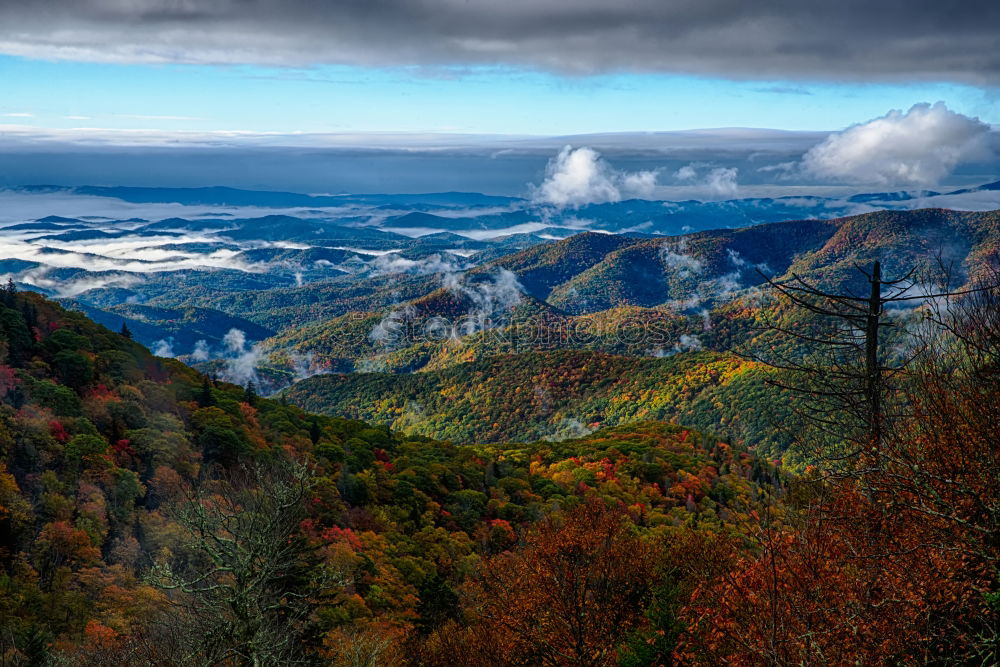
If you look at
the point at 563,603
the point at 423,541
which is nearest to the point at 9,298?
the point at 423,541

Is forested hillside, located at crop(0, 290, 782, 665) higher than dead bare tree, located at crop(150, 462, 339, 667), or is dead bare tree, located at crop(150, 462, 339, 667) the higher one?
dead bare tree, located at crop(150, 462, 339, 667)

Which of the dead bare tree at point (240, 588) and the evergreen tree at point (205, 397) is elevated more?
the dead bare tree at point (240, 588)

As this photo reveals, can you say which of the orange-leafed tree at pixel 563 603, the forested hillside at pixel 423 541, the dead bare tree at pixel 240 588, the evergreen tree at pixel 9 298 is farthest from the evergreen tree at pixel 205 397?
the dead bare tree at pixel 240 588

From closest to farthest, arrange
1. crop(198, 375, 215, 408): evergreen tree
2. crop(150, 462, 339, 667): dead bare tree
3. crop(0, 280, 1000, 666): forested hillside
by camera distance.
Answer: crop(0, 280, 1000, 666): forested hillside → crop(150, 462, 339, 667): dead bare tree → crop(198, 375, 215, 408): evergreen tree

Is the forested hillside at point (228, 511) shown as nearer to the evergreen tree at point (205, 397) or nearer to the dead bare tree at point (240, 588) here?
the dead bare tree at point (240, 588)

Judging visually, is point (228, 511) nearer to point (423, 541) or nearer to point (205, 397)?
point (423, 541)

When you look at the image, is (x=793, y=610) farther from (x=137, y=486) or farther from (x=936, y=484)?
(x=137, y=486)

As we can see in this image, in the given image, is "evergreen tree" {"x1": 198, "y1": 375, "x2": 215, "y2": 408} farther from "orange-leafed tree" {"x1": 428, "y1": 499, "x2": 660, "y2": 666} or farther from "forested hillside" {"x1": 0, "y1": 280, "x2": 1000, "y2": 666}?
"orange-leafed tree" {"x1": 428, "y1": 499, "x2": 660, "y2": 666}

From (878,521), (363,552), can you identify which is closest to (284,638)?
(878,521)

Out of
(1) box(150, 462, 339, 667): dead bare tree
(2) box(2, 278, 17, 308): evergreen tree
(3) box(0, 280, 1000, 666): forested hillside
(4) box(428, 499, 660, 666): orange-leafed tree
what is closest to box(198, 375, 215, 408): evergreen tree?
(3) box(0, 280, 1000, 666): forested hillside

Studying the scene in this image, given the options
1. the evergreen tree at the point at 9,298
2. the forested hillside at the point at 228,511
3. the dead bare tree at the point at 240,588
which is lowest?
the forested hillside at the point at 228,511

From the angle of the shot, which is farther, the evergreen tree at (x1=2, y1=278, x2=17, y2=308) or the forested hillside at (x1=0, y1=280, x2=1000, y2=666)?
the evergreen tree at (x1=2, y1=278, x2=17, y2=308)
